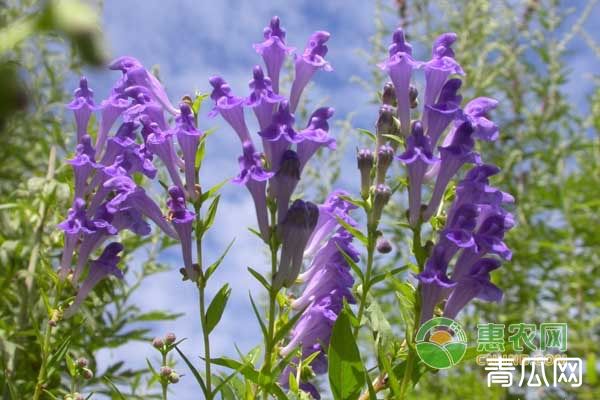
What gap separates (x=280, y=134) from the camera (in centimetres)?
109

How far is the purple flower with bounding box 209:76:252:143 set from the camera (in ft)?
3.86

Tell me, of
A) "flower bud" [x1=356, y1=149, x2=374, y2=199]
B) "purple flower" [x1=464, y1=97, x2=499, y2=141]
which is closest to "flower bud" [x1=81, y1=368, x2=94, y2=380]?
"flower bud" [x1=356, y1=149, x2=374, y2=199]

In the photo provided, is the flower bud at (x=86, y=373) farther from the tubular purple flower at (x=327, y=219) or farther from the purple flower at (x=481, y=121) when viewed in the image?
the purple flower at (x=481, y=121)

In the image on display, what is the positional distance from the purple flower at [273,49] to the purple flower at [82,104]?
1.30ft

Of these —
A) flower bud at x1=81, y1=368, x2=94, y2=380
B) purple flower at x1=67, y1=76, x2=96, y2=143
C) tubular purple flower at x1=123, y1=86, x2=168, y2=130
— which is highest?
purple flower at x1=67, y1=76, x2=96, y2=143

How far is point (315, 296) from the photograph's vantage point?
1.25 metres

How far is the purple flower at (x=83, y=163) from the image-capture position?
1.31 meters

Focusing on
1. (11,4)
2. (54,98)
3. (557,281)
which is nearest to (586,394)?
(557,281)

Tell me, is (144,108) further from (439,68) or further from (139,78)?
(439,68)

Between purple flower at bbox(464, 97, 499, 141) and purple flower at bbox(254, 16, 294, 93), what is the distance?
36 centimetres

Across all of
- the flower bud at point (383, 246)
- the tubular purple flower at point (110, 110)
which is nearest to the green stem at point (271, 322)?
the flower bud at point (383, 246)

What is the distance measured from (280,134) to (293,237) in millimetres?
172

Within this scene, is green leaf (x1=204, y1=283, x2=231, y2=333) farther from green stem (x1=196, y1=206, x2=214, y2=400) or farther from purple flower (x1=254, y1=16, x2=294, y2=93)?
purple flower (x1=254, y1=16, x2=294, y2=93)

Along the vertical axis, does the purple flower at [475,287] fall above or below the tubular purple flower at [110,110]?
below
